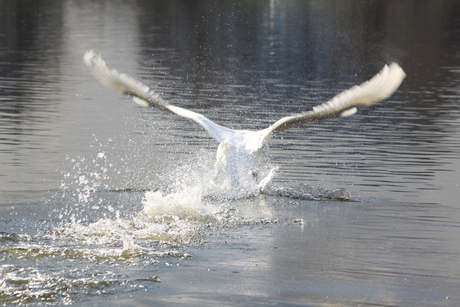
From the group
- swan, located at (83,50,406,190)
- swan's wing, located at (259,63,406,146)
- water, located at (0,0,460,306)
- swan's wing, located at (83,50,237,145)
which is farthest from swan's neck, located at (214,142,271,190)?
swan's wing, located at (259,63,406,146)

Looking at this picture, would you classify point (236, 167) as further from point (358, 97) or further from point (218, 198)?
point (358, 97)

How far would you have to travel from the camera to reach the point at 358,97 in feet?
41.8

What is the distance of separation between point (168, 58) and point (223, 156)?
27136 mm

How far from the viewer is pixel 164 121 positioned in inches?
878

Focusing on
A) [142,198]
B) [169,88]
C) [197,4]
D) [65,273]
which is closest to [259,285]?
[65,273]

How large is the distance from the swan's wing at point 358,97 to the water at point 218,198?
1.37 metres

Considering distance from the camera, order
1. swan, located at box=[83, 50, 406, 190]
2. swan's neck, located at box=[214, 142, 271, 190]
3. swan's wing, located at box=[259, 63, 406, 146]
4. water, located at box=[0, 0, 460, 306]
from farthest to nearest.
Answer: swan's neck, located at box=[214, 142, 271, 190]
swan, located at box=[83, 50, 406, 190]
swan's wing, located at box=[259, 63, 406, 146]
water, located at box=[0, 0, 460, 306]

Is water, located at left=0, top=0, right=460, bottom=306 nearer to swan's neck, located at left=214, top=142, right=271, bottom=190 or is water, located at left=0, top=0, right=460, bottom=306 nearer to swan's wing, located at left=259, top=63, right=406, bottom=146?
→ swan's neck, located at left=214, top=142, right=271, bottom=190

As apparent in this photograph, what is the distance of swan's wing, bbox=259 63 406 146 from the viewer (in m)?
12.2

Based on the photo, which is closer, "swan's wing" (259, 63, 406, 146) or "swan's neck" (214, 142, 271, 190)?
"swan's wing" (259, 63, 406, 146)

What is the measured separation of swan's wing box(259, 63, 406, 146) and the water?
4.48 feet

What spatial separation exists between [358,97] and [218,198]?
2800mm

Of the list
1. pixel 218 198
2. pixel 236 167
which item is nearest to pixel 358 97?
Result: pixel 236 167

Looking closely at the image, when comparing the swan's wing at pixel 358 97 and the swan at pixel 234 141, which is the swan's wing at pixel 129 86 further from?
the swan's wing at pixel 358 97
